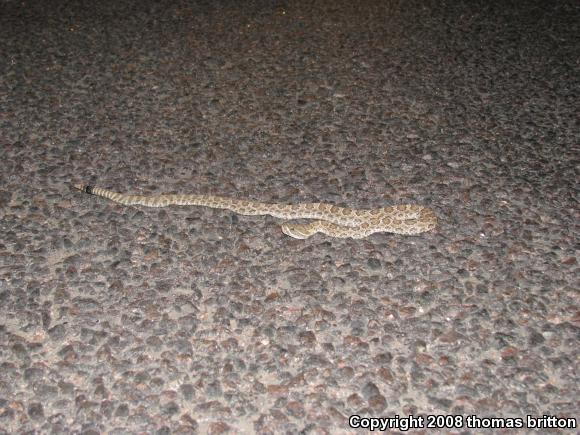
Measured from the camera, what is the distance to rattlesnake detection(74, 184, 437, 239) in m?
5.08

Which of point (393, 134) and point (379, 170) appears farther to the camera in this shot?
point (393, 134)

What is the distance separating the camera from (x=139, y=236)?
5.06m

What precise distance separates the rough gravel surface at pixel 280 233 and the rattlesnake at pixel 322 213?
107 millimetres

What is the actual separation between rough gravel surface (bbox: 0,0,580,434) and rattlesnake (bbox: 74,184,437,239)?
107 mm

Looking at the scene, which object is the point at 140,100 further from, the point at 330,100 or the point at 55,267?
the point at 55,267

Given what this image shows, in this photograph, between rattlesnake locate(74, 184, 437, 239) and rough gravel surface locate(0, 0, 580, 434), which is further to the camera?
rattlesnake locate(74, 184, 437, 239)

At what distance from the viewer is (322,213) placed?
5.27 meters

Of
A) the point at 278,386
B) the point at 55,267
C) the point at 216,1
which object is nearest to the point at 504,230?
the point at 278,386

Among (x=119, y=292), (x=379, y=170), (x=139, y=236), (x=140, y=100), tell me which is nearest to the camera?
(x=119, y=292)

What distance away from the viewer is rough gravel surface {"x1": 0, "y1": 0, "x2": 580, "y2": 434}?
3703 millimetres

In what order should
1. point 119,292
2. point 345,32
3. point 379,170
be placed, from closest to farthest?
point 119,292 → point 379,170 → point 345,32

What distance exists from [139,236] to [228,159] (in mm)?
1472

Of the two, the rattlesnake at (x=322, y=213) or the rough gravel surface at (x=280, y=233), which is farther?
the rattlesnake at (x=322, y=213)

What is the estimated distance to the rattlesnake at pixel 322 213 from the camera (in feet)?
16.7
